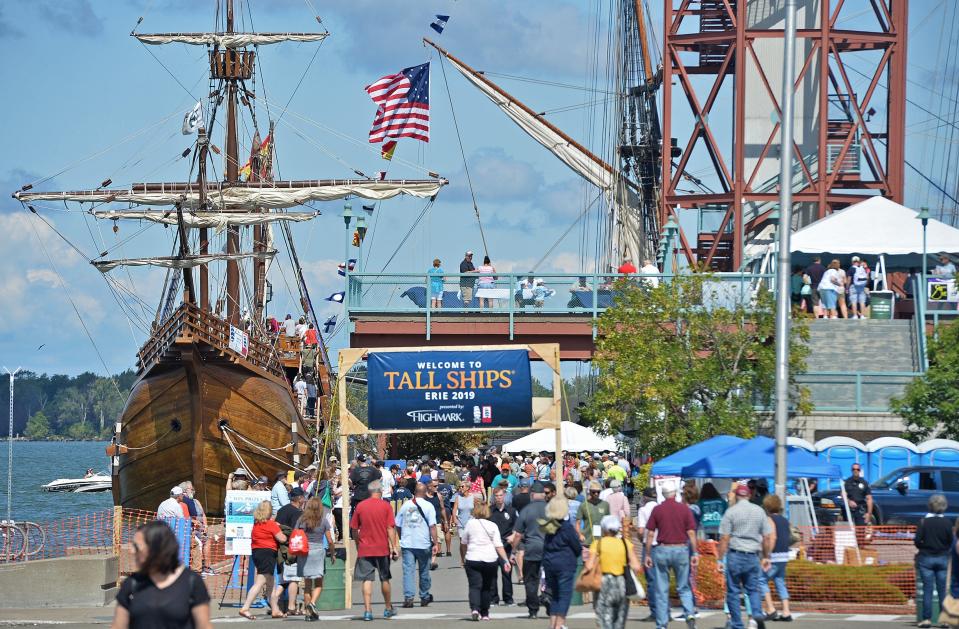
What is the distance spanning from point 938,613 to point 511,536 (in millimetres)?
5115

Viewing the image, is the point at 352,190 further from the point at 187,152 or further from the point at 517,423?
the point at 517,423

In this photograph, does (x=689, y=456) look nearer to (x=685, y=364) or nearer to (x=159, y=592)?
(x=685, y=364)

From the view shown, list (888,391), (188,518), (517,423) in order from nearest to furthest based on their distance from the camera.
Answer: (517,423)
(188,518)
(888,391)

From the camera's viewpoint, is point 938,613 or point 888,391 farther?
point 888,391

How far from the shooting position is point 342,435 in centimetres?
1902

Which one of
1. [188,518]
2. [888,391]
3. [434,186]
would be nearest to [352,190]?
[434,186]

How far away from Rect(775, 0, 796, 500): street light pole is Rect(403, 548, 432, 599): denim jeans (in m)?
4.67

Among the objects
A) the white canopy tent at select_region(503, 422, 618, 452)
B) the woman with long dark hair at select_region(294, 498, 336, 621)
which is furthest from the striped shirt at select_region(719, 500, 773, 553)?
the white canopy tent at select_region(503, 422, 618, 452)

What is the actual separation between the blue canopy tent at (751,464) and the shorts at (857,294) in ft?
48.5

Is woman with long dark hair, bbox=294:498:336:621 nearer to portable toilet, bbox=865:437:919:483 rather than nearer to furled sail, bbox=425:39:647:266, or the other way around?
portable toilet, bbox=865:437:919:483

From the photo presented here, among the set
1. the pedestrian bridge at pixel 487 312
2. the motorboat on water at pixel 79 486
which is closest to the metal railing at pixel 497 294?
the pedestrian bridge at pixel 487 312

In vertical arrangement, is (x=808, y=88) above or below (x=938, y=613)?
above

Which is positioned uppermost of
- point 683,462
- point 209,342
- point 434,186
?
point 434,186

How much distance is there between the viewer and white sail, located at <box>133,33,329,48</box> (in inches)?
2201
